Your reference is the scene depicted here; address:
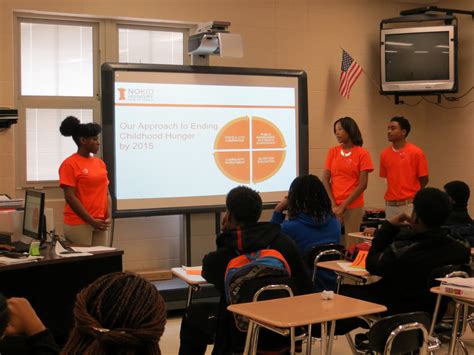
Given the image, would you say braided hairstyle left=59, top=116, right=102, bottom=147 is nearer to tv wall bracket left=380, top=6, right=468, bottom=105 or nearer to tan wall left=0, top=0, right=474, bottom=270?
tan wall left=0, top=0, right=474, bottom=270

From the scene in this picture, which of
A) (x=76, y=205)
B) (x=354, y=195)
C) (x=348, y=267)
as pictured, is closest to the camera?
(x=348, y=267)

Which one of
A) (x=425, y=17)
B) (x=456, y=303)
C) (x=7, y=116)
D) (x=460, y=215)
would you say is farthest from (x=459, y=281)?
(x=425, y=17)

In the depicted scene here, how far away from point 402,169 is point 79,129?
317cm

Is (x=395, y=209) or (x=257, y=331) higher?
(x=395, y=209)

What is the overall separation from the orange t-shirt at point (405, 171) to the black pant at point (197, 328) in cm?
351

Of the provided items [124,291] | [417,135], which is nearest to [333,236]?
[124,291]

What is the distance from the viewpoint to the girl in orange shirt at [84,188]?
5.01 m

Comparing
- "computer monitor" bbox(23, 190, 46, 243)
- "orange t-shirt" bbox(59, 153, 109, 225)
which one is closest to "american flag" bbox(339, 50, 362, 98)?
"orange t-shirt" bbox(59, 153, 109, 225)

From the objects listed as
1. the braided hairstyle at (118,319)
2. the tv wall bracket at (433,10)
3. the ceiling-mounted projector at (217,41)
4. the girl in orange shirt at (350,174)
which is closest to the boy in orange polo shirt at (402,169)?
the girl in orange shirt at (350,174)

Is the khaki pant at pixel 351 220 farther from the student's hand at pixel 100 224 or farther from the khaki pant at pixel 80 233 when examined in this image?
the khaki pant at pixel 80 233

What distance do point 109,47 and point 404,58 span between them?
302 cm

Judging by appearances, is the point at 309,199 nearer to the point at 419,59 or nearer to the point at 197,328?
the point at 197,328

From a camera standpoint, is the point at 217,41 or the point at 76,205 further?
the point at 217,41

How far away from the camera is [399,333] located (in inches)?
106
